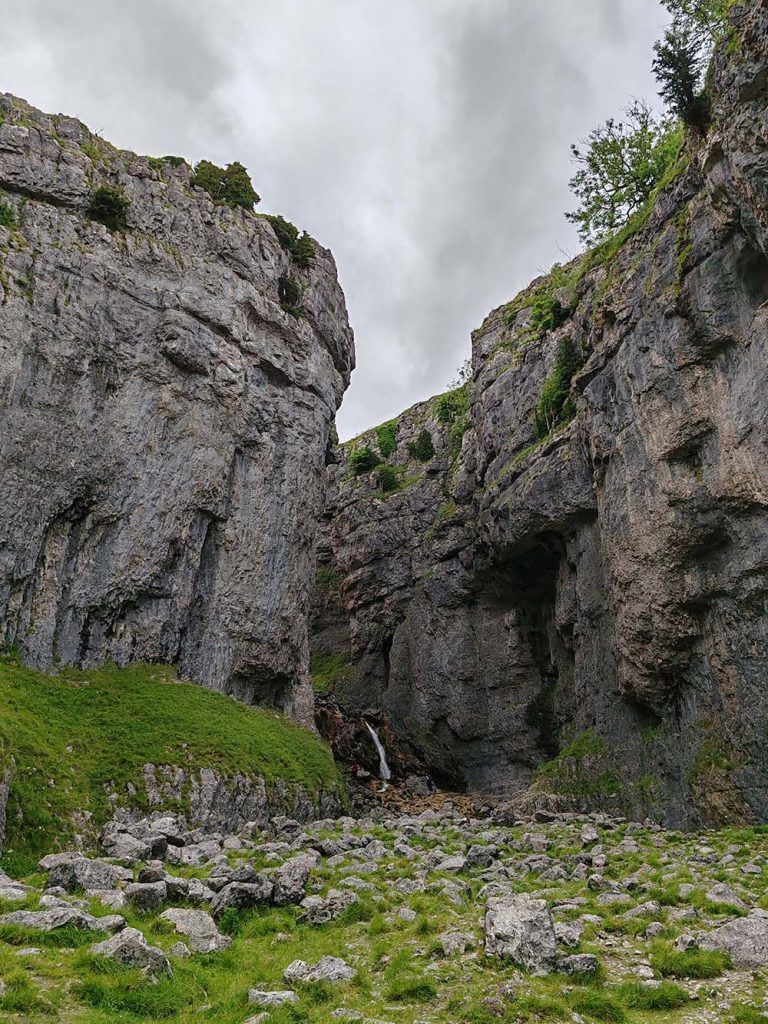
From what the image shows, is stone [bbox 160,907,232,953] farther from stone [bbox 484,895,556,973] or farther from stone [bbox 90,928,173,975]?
stone [bbox 484,895,556,973]

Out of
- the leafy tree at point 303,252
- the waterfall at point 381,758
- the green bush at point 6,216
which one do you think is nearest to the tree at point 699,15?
the leafy tree at point 303,252

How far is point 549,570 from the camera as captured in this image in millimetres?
47781

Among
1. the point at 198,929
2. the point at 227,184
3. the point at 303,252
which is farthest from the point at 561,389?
the point at 198,929

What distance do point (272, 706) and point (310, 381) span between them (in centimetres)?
2283

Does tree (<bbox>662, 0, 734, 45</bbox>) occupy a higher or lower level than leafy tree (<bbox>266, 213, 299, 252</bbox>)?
higher

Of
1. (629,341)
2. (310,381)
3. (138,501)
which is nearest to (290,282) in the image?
(310,381)

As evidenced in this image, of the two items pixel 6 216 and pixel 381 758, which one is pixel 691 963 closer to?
pixel 6 216

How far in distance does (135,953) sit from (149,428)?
31500mm

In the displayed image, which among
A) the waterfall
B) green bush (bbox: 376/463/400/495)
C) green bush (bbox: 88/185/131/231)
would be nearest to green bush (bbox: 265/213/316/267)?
green bush (bbox: 88/185/131/231)

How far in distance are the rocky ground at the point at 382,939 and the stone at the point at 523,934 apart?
3 centimetres

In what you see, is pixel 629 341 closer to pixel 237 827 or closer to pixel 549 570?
pixel 549 570

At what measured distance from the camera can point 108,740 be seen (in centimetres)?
2577

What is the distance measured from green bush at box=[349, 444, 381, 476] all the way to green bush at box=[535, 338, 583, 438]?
112ft

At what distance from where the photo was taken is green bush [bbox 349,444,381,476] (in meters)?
77.7
